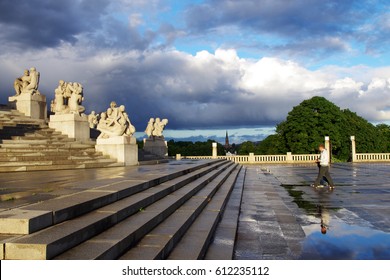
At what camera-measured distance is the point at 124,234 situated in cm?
478

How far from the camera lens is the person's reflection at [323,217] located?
7.22 meters

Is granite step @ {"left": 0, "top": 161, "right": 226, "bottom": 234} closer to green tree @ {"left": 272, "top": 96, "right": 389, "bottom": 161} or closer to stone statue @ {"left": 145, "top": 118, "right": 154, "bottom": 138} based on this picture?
stone statue @ {"left": 145, "top": 118, "right": 154, "bottom": 138}

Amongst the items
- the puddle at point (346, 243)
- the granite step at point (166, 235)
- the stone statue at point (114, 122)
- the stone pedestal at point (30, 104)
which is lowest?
the puddle at point (346, 243)

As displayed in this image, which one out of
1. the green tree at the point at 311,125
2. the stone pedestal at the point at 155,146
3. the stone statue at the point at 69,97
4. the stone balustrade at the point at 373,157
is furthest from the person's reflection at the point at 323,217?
the green tree at the point at 311,125

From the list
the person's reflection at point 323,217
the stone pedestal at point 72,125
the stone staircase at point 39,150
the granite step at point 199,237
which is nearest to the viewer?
the granite step at point 199,237

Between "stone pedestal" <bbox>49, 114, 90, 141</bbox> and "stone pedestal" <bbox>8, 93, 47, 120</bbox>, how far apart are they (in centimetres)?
286

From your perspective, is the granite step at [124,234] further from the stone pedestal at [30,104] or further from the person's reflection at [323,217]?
the stone pedestal at [30,104]

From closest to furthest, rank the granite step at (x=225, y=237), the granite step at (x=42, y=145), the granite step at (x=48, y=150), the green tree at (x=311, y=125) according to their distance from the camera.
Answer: the granite step at (x=225, y=237) → the granite step at (x=48, y=150) → the granite step at (x=42, y=145) → the green tree at (x=311, y=125)

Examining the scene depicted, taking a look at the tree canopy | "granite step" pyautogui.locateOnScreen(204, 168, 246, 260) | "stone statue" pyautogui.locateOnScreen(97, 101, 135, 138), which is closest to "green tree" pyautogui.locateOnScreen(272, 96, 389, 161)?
the tree canopy

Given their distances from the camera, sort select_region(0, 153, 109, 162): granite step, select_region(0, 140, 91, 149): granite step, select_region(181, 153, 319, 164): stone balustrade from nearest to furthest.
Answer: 1. select_region(0, 153, 109, 162): granite step
2. select_region(0, 140, 91, 149): granite step
3. select_region(181, 153, 319, 164): stone balustrade

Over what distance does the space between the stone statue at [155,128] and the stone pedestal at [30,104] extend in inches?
468

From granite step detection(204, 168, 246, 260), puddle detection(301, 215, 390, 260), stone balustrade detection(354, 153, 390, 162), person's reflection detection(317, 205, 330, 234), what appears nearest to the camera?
granite step detection(204, 168, 246, 260)

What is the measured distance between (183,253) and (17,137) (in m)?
14.1

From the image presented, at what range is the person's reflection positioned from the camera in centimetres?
722
